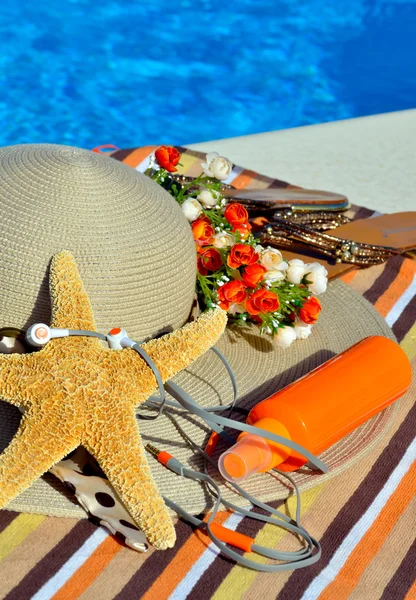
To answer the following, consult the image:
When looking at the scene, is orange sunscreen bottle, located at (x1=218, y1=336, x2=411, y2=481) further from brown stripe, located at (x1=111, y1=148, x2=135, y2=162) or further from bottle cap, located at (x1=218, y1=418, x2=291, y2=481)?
brown stripe, located at (x1=111, y1=148, x2=135, y2=162)

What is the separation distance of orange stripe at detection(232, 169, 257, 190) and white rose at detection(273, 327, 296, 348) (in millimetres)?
878

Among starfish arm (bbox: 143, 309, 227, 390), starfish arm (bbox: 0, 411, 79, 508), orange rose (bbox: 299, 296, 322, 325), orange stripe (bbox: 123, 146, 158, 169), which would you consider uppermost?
starfish arm (bbox: 143, 309, 227, 390)

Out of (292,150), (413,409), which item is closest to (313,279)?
(413,409)

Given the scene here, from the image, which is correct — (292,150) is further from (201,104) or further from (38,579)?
(38,579)

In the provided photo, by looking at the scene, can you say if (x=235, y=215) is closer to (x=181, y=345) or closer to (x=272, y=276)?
(x=272, y=276)

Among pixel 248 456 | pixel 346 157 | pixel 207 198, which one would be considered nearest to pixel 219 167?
pixel 207 198

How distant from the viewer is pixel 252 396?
1.36 meters

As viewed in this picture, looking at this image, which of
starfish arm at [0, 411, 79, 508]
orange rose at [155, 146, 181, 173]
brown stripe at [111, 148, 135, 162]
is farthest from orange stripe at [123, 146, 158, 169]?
starfish arm at [0, 411, 79, 508]

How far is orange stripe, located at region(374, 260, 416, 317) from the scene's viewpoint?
1.80 meters

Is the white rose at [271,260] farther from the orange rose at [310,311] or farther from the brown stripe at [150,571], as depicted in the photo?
the brown stripe at [150,571]

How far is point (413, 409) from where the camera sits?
1463 millimetres

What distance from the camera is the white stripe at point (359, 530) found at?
1.09m

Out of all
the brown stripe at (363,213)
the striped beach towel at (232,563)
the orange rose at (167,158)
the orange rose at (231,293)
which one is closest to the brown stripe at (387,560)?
→ the striped beach towel at (232,563)

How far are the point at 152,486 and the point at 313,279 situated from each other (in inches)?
24.5
